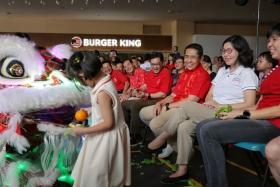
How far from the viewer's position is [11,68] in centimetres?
230

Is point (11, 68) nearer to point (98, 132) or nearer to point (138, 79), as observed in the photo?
point (98, 132)

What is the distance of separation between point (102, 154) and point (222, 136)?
0.77 m

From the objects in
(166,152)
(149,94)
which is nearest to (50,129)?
(166,152)

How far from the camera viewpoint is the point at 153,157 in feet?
13.4

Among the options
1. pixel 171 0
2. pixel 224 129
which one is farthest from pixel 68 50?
pixel 171 0

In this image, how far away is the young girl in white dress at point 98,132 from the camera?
2.37 meters

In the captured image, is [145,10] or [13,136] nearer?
[13,136]

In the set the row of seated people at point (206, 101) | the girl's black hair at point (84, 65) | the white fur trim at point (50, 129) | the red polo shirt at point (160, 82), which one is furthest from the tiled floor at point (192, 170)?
the girl's black hair at point (84, 65)

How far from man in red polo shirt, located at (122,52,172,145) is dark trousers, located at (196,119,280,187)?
2.20 m

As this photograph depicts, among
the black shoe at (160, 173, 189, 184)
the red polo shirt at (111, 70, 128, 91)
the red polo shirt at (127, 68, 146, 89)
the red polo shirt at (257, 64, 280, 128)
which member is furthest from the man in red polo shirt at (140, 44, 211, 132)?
the red polo shirt at (111, 70, 128, 91)

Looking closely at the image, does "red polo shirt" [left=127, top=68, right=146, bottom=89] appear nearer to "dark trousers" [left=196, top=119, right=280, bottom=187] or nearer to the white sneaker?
the white sneaker

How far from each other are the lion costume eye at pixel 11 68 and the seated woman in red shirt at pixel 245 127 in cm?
120

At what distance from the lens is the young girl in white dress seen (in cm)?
237

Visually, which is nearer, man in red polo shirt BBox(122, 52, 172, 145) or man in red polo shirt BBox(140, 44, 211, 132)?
man in red polo shirt BBox(140, 44, 211, 132)
